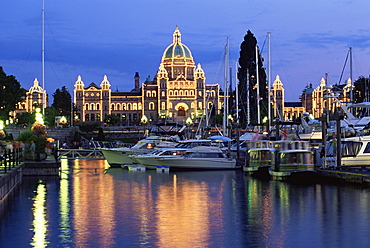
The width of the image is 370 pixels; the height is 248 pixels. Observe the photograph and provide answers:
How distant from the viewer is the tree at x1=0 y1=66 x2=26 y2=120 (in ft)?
338

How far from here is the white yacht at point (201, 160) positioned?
53.7 metres

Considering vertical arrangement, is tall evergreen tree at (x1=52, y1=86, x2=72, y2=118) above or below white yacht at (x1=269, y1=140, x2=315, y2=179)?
above

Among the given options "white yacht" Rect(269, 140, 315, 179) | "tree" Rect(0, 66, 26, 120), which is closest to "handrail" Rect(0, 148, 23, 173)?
"white yacht" Rect(269, 140, 315, 179)

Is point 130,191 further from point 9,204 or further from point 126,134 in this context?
point 126,134

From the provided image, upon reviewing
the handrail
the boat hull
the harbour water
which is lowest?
the harbour water

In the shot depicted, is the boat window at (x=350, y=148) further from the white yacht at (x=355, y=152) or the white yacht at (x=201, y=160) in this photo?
the white yacht at (x=201, y=160)

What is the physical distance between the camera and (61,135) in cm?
11725

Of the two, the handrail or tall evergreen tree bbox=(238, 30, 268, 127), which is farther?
tall evergreen tree bbox=(238, 30, 268, 127)

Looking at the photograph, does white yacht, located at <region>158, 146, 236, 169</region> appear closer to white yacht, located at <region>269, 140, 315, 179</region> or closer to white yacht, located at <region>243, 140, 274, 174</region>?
white yacht, located at <region>243, 140, 274, 174</region>

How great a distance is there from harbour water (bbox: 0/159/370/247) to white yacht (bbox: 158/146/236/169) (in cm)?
1015

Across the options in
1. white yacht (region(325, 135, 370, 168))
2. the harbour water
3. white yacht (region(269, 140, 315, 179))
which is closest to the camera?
the harbour water

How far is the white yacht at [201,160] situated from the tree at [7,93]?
5349cm

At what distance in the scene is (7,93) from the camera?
105 metres

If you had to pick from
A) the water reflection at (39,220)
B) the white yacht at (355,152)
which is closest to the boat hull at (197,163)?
the white yacht at (355,152)
